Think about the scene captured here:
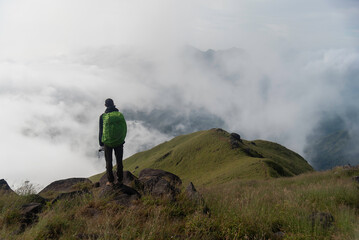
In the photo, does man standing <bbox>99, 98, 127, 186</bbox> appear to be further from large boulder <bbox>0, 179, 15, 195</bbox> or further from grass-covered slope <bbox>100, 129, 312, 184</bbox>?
grass-covered slope <bbox>100, 129, 312, 184</bbox>

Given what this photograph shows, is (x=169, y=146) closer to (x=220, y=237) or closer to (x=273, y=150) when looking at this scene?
(x=273, y=150)

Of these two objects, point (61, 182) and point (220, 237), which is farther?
point (61, 182)

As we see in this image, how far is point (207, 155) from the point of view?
Result: 3684 inches

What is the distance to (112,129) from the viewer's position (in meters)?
9.45

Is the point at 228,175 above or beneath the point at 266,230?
above

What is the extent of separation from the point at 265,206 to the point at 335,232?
1781mm

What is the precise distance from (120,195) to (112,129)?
2.80 metres

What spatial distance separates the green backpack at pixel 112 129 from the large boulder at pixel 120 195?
1987 mm

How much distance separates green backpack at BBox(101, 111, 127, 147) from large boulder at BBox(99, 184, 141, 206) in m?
1.99

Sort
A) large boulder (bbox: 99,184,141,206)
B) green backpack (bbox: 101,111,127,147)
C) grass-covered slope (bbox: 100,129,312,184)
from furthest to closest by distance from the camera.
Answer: grass-covered slope (bbox: 100,129,312,184)
green backpack (bbox: 101,111,127,147)
large boulder (bbox: 99,184,141,206)

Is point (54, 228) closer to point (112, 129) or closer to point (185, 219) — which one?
point (185, 219)

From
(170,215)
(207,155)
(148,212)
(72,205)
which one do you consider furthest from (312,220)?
(207,155)

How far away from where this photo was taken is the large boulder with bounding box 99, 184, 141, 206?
7152mm

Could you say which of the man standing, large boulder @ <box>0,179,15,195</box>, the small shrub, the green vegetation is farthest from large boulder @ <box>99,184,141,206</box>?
large boulder @ <box>0,179,15,195</box>
